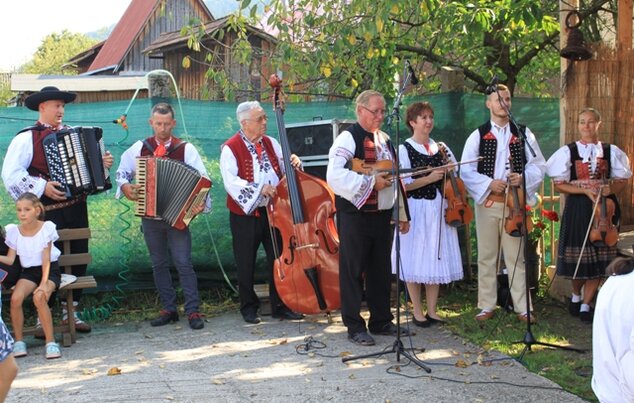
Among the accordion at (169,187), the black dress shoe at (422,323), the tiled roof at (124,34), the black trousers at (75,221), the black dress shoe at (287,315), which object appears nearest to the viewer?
the accordion at (169,187)

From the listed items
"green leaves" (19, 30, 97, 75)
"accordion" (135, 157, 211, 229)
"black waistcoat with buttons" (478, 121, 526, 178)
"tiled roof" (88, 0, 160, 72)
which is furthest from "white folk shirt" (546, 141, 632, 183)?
"green leaves" (19, 30, 97, 75)

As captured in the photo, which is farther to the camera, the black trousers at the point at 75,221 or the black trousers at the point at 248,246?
the black trousers at the point at 248,246

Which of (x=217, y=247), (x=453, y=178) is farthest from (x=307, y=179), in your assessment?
(x=217, y=247)

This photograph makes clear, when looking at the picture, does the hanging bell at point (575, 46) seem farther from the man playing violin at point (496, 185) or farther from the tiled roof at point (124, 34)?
the tiled roof at point (124, 34)

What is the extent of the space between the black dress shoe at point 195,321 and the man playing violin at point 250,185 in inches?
15.5

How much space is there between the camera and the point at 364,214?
250 inches

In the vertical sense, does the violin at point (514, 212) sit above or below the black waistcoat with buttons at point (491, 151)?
below

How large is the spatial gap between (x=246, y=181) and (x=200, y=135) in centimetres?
134

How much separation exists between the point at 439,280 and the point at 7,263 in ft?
11.0

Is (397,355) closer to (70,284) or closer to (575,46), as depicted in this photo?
(70,284)

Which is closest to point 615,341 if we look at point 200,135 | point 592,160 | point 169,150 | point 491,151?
point 491,151

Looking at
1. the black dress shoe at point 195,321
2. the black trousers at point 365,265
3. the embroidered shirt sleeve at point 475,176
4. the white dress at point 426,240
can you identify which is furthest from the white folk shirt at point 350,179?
the black dress shoe at point 195,321

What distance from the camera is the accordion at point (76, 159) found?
6547 mm

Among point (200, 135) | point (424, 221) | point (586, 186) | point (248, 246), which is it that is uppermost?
point (200, 135)
